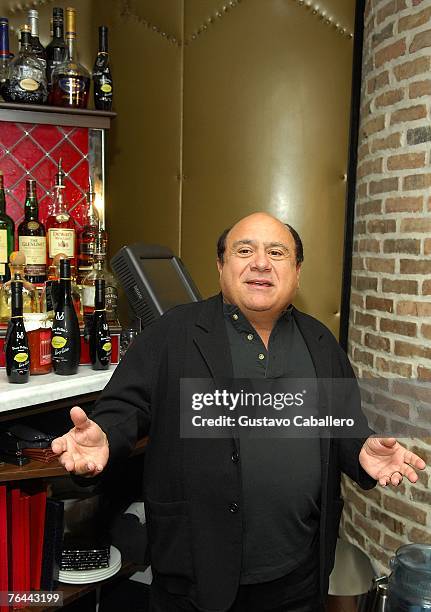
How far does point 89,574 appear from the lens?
2.14m

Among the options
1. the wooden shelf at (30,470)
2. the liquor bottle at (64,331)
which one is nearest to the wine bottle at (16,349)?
the liquor bottle at (64,331)

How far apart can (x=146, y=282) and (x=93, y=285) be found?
0.93 feet

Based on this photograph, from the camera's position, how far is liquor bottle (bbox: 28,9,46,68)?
8.20 ft

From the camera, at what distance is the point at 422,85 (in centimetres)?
234

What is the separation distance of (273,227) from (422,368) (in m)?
0.97

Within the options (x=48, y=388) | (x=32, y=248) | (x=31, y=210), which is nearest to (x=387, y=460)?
(x=48, y=388)

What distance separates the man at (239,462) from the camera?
1.61 m

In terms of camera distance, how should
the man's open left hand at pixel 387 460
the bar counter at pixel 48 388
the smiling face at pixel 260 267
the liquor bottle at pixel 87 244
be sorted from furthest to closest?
the liquor bottle at pixel 87 244, the bar counter at pixel 48 388, the smiling face at pixel 260 267, the man's open left hand at pixel 387 460

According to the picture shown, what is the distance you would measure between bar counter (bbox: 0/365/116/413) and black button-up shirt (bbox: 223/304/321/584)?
1.96ft

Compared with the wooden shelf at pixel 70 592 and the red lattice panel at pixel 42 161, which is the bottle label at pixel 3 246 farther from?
the wooden shelf at pixel 70 592

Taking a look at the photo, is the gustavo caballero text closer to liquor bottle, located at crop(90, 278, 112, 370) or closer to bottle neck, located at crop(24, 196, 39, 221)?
liquor bottle, located at crop(90, 278, 112, 370)

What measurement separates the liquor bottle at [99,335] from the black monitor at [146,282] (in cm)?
11

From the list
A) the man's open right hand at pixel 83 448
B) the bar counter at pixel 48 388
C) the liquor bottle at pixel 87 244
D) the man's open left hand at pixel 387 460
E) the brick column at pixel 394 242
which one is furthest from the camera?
the liquor bottle at pixel 87 244

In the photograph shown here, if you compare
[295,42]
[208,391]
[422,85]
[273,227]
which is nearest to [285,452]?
[208,391]
